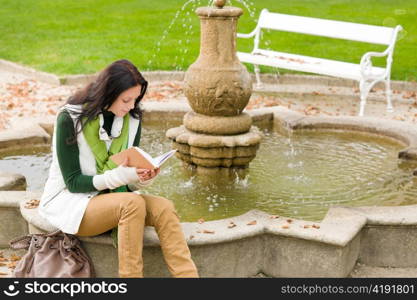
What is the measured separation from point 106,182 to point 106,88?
548 mm

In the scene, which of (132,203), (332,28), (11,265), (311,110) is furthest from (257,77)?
Result: (132,203)

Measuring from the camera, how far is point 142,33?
14.9m

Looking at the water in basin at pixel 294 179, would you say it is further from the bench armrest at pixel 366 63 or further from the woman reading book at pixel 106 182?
the bench armrest at pixel 366 63

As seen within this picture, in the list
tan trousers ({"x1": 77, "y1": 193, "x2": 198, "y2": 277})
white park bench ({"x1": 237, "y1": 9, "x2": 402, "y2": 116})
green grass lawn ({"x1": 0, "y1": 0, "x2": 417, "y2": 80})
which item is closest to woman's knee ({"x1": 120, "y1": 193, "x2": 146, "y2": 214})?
tan trousers ({"x1": 77, "y1": 193, "x2": 198, "y2": 277})

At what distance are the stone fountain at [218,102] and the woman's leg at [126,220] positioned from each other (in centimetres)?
197

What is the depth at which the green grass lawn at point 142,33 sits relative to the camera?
1242 centimetres

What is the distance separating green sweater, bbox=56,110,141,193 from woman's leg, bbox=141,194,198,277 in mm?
388

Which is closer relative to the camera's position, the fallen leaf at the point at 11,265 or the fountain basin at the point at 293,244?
the fountain basin at the point at 293,244

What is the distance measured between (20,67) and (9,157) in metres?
5.56

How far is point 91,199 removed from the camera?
4273mm

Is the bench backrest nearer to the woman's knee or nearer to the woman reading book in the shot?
the woman reading book

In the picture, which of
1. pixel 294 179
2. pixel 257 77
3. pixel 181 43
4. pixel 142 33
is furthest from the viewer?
pixel 142 33

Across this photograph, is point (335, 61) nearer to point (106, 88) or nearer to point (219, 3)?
point (219, 3)

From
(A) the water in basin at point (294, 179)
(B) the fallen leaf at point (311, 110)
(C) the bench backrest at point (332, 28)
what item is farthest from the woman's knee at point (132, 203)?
(C) the bench backrest at point (332, 28)
